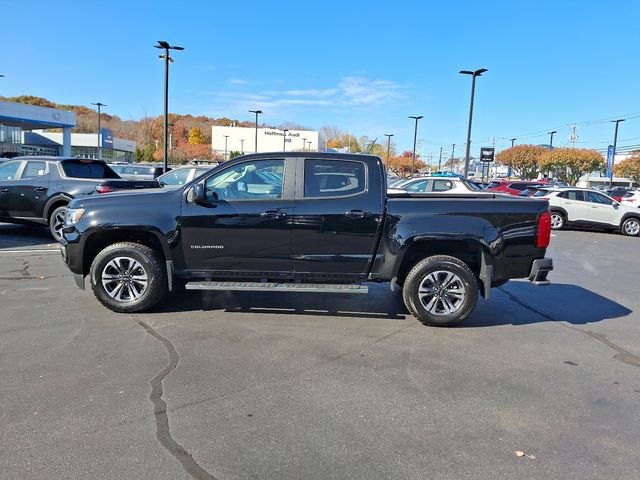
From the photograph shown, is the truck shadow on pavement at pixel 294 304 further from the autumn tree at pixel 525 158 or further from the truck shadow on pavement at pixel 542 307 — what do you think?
the autumn tree at pixel 525 158

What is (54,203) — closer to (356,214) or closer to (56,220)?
(56,220)

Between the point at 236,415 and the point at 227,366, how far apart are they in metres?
0.88

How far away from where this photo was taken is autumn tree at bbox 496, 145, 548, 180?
251 feet

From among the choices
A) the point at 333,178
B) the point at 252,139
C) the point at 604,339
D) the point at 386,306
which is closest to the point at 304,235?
the point at 333,178

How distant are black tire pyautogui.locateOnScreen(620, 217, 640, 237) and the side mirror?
16.5m

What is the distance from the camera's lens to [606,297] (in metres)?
7.39

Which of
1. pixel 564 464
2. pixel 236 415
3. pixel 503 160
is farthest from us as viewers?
pixel 503 160

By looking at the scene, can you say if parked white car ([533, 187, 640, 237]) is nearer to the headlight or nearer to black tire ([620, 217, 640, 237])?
black tire ([620, 217, 640, 237])

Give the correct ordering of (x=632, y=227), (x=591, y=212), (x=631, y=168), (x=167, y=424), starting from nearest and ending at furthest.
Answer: (x=167, y=424)
(x=632, y=227)
(x=591, y=212)
(x=631, y=168)

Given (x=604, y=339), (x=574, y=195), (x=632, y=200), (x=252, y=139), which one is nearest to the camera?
(x=604, y=339)

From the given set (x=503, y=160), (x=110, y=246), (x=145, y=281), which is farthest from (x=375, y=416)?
(x=503, y=160)

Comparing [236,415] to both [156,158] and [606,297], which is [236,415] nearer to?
[606,297]

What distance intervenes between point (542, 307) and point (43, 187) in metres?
10.0

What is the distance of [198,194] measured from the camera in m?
5.46
